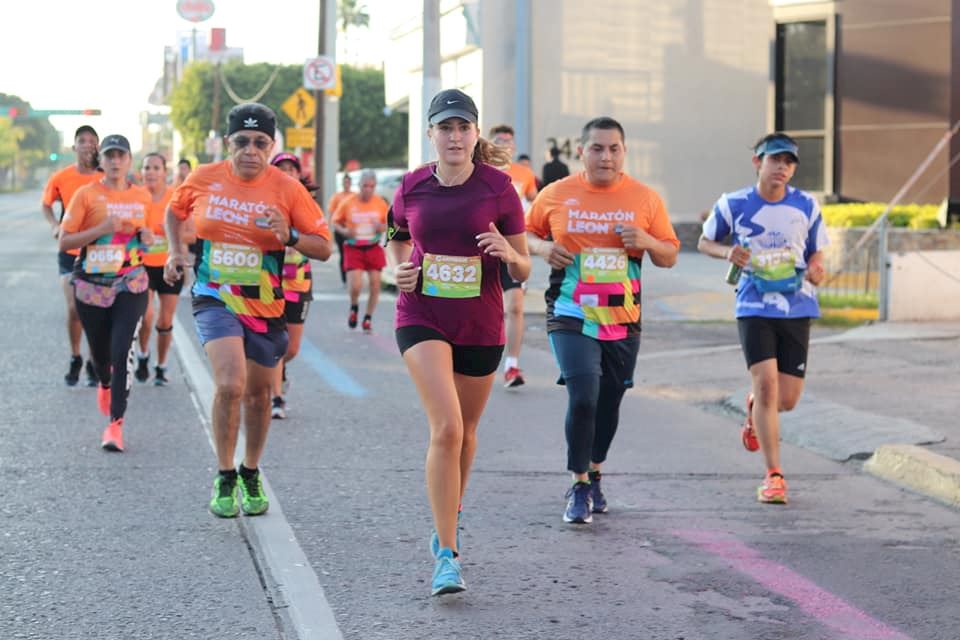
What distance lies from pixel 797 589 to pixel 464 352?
1580 millimetres

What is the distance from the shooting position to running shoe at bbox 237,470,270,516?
24.6ft

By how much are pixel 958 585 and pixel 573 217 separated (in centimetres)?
248

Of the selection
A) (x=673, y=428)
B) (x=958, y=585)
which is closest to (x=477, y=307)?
(x=958, y=585)

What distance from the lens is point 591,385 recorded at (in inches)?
296

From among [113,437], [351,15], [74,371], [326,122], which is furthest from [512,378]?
[351,15]

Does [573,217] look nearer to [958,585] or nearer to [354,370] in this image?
[958,585]

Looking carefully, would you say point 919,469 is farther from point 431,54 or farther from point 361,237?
point 431,54

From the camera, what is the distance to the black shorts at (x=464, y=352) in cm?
622

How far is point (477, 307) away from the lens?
247 inches

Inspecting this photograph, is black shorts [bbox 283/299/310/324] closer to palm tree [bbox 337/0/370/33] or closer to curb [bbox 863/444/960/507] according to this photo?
curb [bbox 863/444/960/507]


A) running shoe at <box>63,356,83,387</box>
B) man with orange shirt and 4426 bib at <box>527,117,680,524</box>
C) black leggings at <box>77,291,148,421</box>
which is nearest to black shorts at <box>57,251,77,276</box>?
running shoe at <box>63,356,83,387</box>

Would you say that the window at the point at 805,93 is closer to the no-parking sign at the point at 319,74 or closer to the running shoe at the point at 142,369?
the no-parking sign at the point at 319,74

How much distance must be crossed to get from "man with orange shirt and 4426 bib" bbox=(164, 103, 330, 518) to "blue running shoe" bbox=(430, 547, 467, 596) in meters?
1.71

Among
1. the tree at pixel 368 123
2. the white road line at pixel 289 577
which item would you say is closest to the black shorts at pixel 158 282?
the white road line at pixel 289 577
